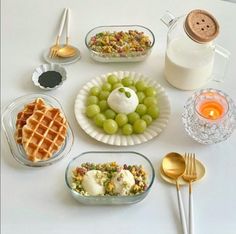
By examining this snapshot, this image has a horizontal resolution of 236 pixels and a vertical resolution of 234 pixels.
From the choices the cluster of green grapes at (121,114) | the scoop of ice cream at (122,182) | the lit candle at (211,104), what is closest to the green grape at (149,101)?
the cluster of green grapes at (121,114)

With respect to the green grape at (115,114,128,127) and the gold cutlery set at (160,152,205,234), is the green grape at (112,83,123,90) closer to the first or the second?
the green grape at (115,114,128,127)

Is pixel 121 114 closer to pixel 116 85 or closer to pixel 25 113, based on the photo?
pixel 116 85

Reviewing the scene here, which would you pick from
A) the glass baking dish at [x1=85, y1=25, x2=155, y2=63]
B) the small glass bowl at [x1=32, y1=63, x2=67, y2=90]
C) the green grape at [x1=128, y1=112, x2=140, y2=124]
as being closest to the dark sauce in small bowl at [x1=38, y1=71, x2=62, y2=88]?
the small glass bowl at [x1=32, y1=63, x2=67, y2=90]

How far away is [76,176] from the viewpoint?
3.11ft

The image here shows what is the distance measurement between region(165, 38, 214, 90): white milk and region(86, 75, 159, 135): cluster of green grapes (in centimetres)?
7

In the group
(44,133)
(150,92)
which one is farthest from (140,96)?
(44,133)

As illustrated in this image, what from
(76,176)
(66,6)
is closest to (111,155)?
(76,176)

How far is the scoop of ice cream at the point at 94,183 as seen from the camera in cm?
92

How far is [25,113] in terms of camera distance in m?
1.06

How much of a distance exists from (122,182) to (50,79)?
379 millimetres

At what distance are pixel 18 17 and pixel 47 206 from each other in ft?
2.03

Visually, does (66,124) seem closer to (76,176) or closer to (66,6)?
(76,176)

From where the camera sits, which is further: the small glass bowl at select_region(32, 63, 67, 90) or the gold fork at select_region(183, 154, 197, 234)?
the small glass bowl at select_region(32, 63, 67, 90)

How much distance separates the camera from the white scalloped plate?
1040mm
